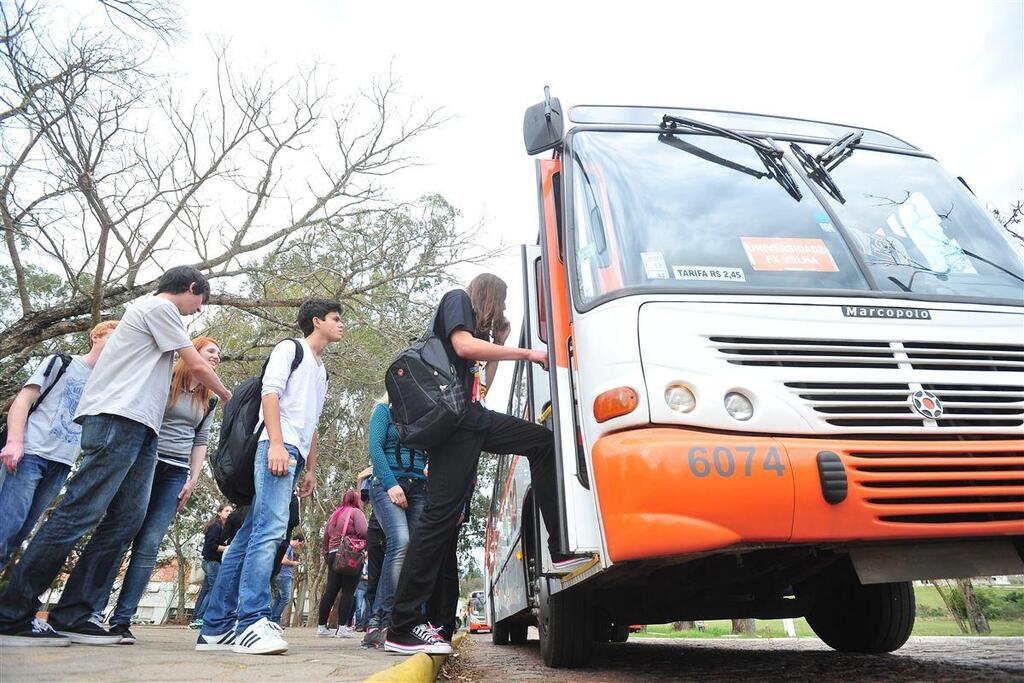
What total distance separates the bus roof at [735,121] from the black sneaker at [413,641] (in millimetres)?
2828

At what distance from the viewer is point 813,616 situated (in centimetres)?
550

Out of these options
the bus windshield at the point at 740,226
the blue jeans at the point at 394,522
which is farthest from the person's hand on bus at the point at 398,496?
the bus windshield at the point at 740,226

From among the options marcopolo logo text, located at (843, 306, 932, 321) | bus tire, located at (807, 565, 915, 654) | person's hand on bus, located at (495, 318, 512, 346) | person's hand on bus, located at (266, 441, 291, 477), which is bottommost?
bus tire, located at (807, 565, 915, 654)

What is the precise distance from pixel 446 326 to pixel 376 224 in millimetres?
9621

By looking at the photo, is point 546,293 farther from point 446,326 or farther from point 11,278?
point 11,278

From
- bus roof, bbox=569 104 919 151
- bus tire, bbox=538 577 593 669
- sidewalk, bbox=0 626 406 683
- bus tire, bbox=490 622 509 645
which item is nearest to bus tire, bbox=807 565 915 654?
bus tire, bbox=538 577 593 669

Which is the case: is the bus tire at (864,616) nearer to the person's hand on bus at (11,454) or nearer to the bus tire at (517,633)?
the bus tire at (517,633)

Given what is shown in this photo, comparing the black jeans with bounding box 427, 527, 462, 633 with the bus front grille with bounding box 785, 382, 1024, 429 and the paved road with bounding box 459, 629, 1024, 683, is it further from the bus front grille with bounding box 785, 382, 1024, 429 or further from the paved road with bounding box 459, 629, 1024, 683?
the bus front grille with bounding box 785, 382, 1024, 429

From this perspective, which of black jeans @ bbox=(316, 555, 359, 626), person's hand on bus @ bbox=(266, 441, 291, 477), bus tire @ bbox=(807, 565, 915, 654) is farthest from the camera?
black jeans @ bbox=(316, 555, 359, 626)

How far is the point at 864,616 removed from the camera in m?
5.17

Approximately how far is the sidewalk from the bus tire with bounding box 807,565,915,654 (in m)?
2.75

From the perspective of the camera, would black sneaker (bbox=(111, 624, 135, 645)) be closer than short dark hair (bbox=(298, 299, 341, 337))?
Yes

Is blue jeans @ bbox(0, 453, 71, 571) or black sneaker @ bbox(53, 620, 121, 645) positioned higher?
blue jeans @ bbox(0, 453, 71, 571)

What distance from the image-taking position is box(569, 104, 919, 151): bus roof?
4152mm
